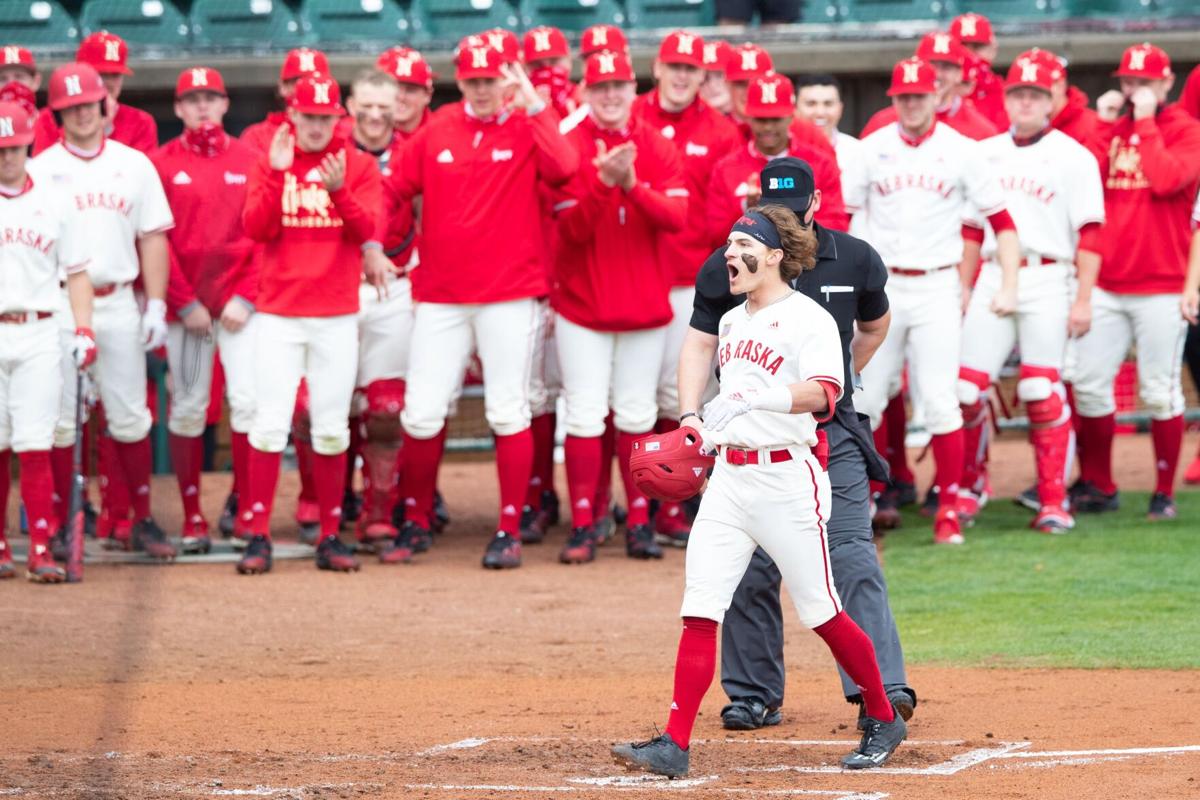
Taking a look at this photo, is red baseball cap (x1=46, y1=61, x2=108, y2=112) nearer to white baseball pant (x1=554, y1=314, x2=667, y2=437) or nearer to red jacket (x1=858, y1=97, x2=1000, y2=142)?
white baseball pant (x1=554, y1=314, x2=667, y2=437)

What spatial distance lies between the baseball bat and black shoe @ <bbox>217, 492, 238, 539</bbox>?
122cm

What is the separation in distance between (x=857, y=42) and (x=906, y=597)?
20.9 ft

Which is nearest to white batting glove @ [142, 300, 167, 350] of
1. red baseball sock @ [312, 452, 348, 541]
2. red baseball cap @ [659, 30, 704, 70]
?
red baseball sock @ [312, 452, 348, 541]

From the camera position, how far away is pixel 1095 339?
9297mm

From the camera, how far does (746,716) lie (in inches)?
218

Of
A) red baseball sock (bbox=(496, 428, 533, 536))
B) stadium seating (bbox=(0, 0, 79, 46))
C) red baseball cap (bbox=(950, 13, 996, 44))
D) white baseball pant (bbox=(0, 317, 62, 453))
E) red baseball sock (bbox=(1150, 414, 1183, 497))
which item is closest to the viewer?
white baseball pant (bbox=(0, 317, 62, 453))

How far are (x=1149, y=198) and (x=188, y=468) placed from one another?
5210 mm

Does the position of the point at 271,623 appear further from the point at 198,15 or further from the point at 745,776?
the point at 198,15

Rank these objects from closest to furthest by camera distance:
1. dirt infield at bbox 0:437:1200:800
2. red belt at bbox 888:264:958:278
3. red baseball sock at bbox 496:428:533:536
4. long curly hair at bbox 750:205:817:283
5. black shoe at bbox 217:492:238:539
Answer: dirt infield at bbox 0:437:1200:800, long curly hair at bbox 750:205:817:283, red baseball sock at bbox 496:428:533:536, red belt at bbox 888:264:958:278, black shoe at bbox 217:492:238:539

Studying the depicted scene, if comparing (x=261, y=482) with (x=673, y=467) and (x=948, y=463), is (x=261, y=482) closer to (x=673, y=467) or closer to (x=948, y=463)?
(x=948, y=463)

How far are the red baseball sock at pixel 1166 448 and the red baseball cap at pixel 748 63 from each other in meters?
2.84

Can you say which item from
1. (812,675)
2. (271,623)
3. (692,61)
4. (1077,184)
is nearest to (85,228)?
(271,623)

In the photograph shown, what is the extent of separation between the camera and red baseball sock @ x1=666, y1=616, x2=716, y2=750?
15.7 ft

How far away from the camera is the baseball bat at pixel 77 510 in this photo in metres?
8.10
